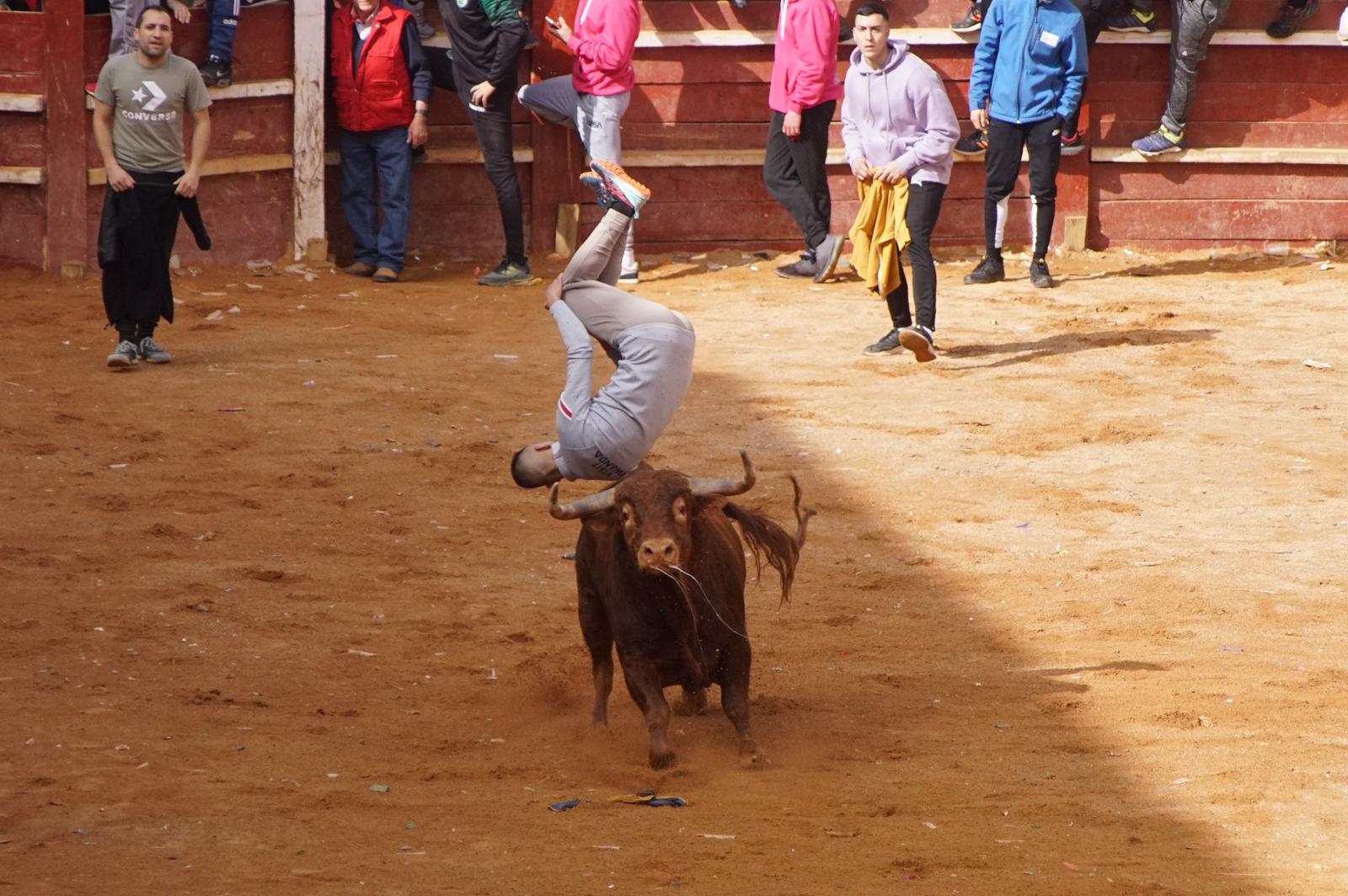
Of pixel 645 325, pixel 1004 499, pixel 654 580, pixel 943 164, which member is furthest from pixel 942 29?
pixel 654 580

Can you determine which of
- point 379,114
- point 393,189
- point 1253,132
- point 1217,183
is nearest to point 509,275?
point 393,189

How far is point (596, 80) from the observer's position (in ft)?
41.9

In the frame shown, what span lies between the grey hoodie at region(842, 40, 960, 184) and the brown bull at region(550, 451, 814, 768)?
4.97 m

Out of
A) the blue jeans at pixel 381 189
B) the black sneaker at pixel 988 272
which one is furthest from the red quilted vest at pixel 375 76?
the black sneaker at pixel 988 272

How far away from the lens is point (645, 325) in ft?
21.1

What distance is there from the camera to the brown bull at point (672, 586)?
17.4 ft

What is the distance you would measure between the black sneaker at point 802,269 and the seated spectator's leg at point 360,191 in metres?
3.20

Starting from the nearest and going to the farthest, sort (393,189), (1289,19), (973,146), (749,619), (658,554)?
(658,554) → (749,619) → (393,189) → (1289,19) → (973,146)

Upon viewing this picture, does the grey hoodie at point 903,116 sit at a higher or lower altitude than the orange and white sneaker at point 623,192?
higher

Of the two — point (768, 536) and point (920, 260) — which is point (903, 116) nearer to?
point (920, 260)

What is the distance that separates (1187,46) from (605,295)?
8389mm

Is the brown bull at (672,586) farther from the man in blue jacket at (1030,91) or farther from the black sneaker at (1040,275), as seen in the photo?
the black sneaker at (1040,275)

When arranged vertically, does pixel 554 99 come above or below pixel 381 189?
above

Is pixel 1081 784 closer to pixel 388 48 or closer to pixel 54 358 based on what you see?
pixel 54 358
